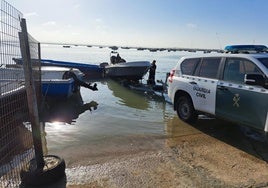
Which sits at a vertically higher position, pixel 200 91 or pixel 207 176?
pixel 200 91

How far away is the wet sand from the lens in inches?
180

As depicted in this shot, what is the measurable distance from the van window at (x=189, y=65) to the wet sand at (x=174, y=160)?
62.9 inches

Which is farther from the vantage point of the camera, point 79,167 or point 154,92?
point 154,92

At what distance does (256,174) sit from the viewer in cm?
479

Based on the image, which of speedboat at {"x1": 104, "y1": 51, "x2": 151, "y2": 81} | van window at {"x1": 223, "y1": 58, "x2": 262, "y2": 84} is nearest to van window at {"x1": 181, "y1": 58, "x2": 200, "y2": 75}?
van window at {"x1": 223, "y1": 58, "x2": 262, "y2": 84}

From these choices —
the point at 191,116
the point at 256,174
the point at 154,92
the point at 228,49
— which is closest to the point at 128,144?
the point at 191,116

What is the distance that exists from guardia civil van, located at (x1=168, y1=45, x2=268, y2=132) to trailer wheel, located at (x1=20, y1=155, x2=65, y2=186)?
3.76m

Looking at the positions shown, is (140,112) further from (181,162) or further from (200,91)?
(181,162)

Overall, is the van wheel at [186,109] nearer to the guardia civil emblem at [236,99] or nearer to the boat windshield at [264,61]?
the guardia civil emblem at [236,99]

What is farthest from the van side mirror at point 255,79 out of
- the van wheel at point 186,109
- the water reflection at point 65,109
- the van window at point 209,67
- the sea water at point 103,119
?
the water reflection at point 65,109

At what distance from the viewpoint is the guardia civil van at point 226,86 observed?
5641 millimetres

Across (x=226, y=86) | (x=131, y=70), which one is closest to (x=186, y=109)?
(x=226, y=86)

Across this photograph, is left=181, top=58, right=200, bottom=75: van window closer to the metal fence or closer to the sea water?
the sea water

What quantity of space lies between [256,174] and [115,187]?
234 centimetres
